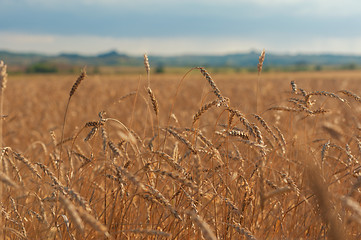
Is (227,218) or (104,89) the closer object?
(227,218)

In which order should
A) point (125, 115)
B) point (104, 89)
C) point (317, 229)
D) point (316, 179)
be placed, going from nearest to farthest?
point (316, 179) < point (317, 229) < point (125, 115) < point (104, 89)

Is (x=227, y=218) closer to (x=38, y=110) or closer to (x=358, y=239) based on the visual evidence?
(x=358, y=239)

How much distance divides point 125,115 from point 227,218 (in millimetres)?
9241

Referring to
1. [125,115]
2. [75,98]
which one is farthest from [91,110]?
[75,98]

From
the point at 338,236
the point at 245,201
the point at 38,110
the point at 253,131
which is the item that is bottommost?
the point at 38,110

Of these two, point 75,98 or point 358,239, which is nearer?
point 358,239

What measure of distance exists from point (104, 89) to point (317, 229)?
66.4 feet

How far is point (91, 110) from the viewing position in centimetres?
1313

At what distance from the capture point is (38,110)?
47.8 ft

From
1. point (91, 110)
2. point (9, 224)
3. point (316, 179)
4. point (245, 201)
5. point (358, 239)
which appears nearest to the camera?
point (316, 179)

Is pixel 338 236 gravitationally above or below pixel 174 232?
above

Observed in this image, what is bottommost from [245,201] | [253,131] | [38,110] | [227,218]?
[38,110]

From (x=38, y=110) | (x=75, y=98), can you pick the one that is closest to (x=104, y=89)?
(x=75, y=98)

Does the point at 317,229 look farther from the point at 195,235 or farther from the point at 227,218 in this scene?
the point at 195,235
